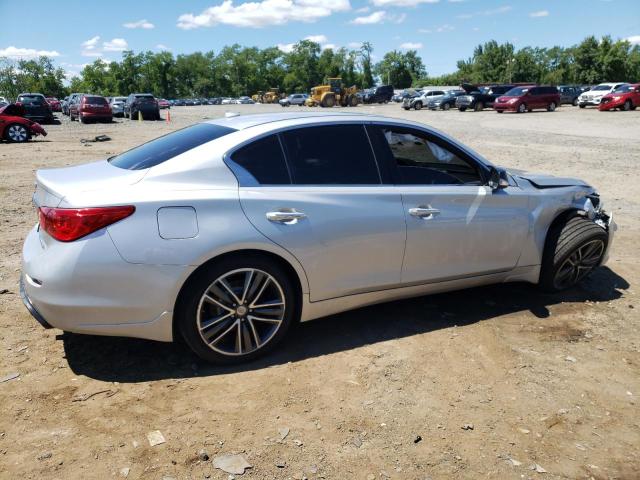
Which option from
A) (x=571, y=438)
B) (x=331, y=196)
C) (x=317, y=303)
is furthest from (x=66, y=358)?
(x=571, y=438)

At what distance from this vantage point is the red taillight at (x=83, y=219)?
3.07 metres

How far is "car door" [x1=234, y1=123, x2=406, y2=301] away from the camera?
11.3ft

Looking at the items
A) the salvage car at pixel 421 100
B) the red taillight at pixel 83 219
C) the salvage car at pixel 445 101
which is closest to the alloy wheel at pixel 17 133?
the red taillight at pixel 83 219

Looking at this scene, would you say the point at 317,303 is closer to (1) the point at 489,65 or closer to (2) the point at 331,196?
(2) the point at 331,196

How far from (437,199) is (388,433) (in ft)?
5.88

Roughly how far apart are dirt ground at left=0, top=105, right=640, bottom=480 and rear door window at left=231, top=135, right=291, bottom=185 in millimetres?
1218

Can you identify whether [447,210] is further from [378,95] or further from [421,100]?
[378,95]

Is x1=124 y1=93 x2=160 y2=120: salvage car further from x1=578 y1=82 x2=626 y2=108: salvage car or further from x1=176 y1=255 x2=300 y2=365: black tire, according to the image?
x1=176 y1=255 x2=300 y2=365: black tire

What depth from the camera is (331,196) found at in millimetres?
3621

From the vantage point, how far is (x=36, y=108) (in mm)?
→ 30016

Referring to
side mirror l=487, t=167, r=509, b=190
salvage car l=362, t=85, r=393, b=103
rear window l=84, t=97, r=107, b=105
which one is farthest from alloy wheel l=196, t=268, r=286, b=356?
salvage car l=362, t=85, r=393, b=103

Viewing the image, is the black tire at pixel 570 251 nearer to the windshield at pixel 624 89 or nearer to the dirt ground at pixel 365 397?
the dirt ground at pixel 365 397

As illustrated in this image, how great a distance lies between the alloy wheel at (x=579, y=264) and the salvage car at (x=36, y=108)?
31.5 m

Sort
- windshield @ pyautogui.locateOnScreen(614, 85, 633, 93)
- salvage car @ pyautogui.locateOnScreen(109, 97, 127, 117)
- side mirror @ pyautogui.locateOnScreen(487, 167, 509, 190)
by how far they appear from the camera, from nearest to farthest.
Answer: side mirror @ pyautogui.locateOnScreen(487, 167, 509, 190), windshield @ pyautogui.locateOnScreen(614, 85, 633, 93), salvage car @ pyautogui.locateOnScreen(109, 97, 127, 117)
